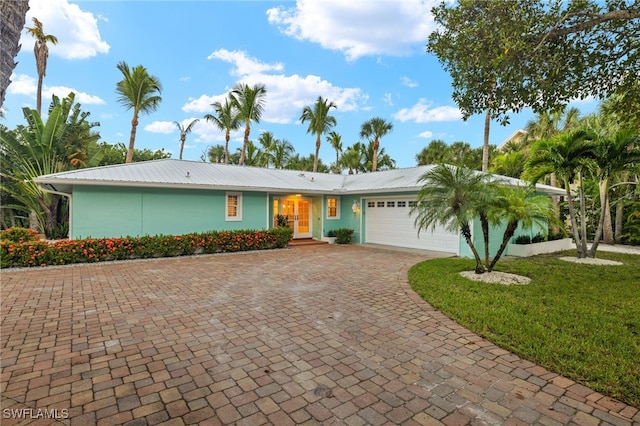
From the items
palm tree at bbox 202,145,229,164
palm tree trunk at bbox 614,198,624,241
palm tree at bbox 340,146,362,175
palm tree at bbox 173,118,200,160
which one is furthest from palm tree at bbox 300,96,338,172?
palm tree trunk at bbox 614,198,624,241

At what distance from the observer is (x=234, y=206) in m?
13.1

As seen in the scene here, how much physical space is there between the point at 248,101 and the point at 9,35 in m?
19.3

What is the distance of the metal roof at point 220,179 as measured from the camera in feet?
32.9

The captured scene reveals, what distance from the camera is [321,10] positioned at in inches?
315

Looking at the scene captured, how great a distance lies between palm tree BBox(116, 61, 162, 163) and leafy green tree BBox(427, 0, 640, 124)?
1694 cm

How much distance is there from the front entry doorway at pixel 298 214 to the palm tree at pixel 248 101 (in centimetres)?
875

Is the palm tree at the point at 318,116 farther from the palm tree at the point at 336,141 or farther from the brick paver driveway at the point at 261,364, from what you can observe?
the brick paver driveway at the point at 261,364

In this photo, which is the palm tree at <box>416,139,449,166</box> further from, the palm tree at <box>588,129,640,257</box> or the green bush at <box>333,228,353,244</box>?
the palm tree at <box>588,129,640,257</box>

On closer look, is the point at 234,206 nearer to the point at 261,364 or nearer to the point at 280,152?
the point at 261,364

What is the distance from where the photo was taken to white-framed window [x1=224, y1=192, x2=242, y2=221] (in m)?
12.9

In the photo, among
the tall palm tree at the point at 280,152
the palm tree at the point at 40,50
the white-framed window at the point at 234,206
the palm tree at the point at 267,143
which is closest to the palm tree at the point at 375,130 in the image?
the tall palm tree at the point at 280,152

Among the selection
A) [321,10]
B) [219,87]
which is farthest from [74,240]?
[219,87]

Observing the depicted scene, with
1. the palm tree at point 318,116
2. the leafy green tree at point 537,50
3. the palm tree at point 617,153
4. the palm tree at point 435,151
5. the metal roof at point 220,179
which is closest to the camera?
the leafy green tree at point 537,50

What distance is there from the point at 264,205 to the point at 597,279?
11.2m
